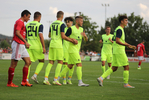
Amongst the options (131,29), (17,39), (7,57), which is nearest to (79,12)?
(131,29)

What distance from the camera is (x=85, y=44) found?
76875mm

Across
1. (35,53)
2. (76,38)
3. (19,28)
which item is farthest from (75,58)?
(19,28)

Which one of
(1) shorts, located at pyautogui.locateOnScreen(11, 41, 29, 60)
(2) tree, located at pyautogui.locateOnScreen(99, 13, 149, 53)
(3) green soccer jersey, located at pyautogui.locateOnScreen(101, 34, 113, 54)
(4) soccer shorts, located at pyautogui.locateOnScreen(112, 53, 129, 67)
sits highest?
(2) tree, located at pyautogui.locateOnScreen(99, 13, 149, 53)

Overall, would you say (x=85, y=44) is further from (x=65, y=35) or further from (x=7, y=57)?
(x=65, y=35)

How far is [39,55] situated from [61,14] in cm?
166

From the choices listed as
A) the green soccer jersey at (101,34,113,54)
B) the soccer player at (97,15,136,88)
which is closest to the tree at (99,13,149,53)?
the green soccer jersey at (101,34,113,54)

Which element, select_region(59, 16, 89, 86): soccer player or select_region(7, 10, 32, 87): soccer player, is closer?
select_region(7, 10, 32, 87): soccer player

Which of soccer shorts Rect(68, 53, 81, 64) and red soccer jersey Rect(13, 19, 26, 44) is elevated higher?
red soccer jersey Rect(13, 19, 26, 44)

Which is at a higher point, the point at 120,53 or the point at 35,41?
the point at 35,41

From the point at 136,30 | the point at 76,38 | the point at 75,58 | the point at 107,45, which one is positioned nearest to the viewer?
the point at 75,58

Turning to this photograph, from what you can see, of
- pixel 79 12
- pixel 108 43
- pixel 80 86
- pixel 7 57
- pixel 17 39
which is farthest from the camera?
pixel 79 12

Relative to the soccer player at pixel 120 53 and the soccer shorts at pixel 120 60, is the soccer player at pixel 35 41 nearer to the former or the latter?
the soccer player at pixel 120 53

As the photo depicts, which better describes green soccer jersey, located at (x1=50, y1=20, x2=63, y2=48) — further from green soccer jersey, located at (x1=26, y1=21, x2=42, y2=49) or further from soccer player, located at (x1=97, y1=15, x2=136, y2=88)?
soccer player, located at (x1=97, y1=15, x2=136, y2=88)

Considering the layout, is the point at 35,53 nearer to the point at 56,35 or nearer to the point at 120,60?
the point at 56,35
